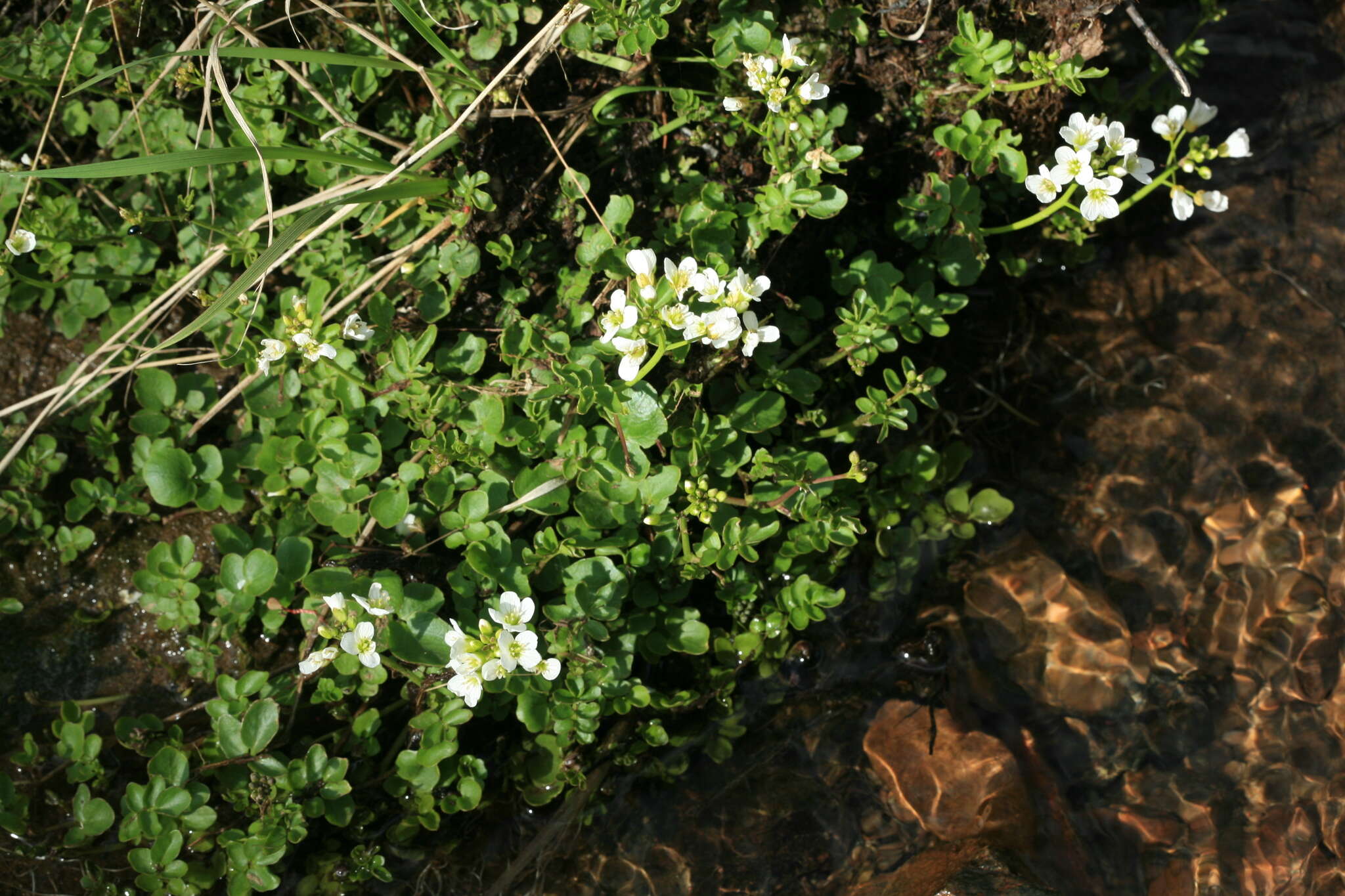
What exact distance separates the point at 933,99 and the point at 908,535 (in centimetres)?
154

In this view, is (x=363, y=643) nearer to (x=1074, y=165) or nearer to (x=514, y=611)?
(x=514, y=611)

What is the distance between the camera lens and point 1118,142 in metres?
2.80

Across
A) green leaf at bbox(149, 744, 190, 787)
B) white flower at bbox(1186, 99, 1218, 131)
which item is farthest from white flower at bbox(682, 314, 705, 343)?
green leaf at bbox(149, 744, 190, 787)

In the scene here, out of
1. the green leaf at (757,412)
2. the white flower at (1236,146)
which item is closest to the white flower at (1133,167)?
the white flower at (1236,146)

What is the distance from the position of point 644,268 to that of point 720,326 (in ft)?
0.84

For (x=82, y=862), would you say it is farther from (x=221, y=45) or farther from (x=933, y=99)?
(x=933, y=99)

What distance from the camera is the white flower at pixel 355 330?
9.30 feet

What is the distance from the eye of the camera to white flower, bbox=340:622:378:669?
251 cm

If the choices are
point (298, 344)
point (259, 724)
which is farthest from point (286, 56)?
point (259, 724)

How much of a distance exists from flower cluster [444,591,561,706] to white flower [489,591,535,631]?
0.01 metres

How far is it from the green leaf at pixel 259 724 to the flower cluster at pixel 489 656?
2.18 ft

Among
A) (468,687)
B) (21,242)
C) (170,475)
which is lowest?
(468,687)

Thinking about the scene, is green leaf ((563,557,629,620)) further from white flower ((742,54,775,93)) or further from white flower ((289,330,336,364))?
white flower ((742,54,775,93))

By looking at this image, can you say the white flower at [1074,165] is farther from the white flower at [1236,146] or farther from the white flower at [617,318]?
the white flower at [617,318]
